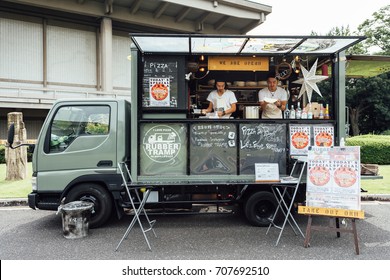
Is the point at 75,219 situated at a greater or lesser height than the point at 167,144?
lesser

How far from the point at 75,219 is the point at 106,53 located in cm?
1611

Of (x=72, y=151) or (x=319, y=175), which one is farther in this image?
(x=72, y=151)

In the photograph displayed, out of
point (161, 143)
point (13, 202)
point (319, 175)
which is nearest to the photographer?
point (319, 175)

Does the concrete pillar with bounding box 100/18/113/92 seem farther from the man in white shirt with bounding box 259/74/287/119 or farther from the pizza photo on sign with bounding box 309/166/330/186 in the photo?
the pizza photo on sign with bounding box 309/166/330/186

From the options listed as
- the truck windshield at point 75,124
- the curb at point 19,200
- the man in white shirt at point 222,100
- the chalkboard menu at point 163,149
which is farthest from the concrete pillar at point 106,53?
the chalkboard menu at point 163,149

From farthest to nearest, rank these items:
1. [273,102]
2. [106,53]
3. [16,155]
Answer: [106,53]
[16,155]
[273,102]

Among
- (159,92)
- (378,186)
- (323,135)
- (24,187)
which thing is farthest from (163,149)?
(378,186)

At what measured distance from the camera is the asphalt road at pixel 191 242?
403cm

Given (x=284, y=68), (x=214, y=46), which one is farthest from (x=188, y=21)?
(x=214, y=46)

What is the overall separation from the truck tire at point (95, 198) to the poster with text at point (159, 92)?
1734mm

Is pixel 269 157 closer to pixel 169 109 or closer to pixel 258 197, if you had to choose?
pixel 258 197

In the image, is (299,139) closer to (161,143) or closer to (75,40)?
(161,143)

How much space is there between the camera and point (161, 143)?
199 inches

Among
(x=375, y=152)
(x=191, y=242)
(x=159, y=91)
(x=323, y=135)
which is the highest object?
(x=159, y=91)
